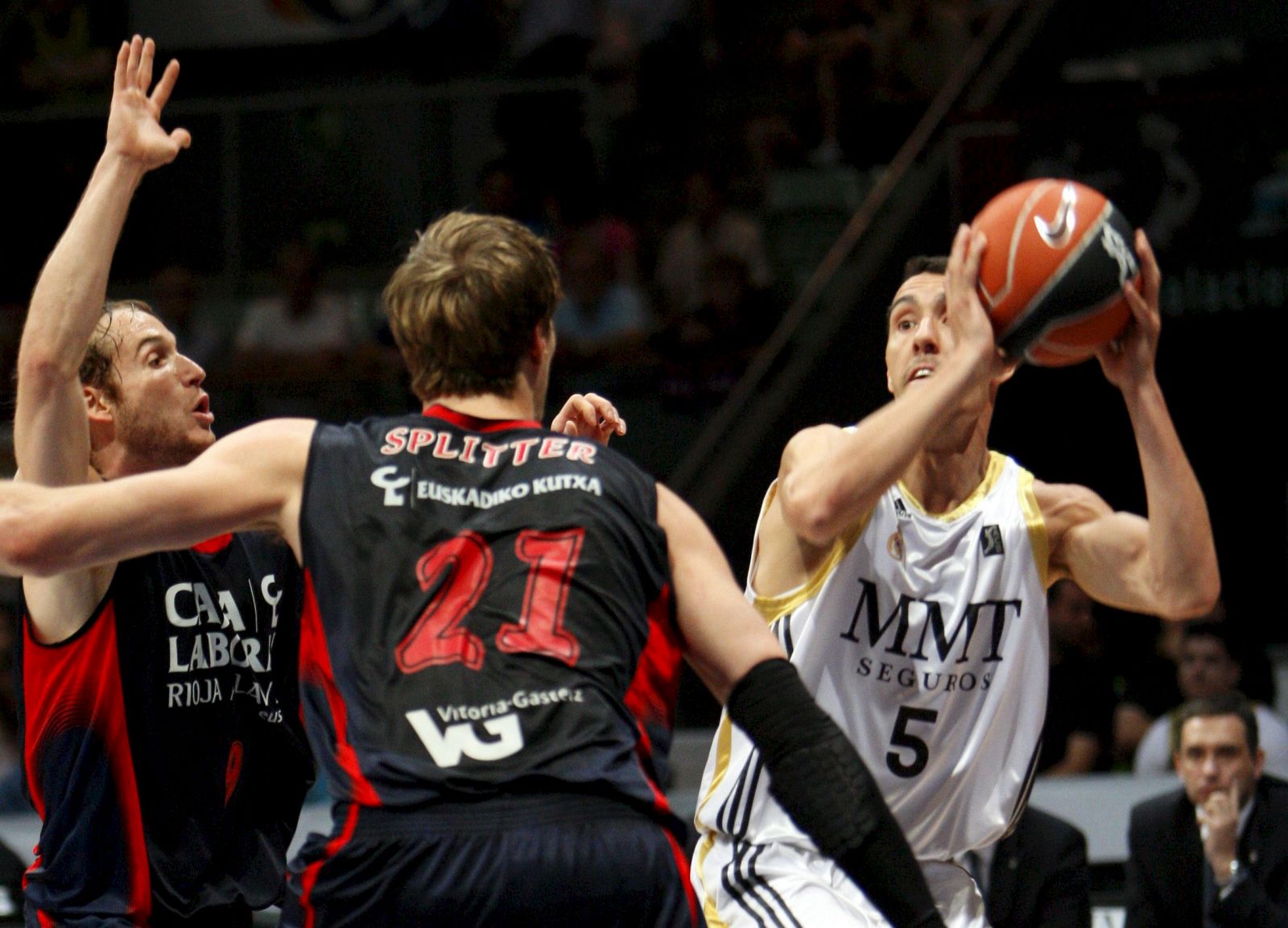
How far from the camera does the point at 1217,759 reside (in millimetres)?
6762

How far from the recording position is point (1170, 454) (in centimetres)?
354

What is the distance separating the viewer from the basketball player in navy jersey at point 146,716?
3.58 metres

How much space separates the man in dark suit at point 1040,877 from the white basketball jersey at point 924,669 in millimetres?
2440

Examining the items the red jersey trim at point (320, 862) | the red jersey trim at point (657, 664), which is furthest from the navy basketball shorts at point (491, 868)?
the red jersey trim at point (657, 664)

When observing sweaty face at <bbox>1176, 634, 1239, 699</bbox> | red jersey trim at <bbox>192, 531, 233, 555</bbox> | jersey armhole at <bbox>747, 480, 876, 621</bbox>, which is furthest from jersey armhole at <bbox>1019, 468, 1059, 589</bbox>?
sweaty face at <bbox>1176, 634, 1239, 699</bbox>

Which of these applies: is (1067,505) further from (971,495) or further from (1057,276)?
(1057,276)

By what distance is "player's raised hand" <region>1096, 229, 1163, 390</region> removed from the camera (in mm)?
3395

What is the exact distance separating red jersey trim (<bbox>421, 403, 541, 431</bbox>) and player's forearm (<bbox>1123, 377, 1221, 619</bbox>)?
1.31 m

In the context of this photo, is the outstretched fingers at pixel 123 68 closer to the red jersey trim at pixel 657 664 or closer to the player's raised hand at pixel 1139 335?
the red jersey trim at pixel 657 664

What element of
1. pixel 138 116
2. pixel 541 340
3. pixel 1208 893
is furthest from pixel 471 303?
pixel 1208 893

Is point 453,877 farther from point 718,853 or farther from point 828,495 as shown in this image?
point 718,853

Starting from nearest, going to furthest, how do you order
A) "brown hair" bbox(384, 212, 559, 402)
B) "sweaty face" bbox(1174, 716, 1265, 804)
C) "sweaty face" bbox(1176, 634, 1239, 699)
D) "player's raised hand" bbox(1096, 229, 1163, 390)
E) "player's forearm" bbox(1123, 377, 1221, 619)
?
"brown hair" bbox(384, 212, 559, 402) < "player's raised hand" bbox(1096, 229, 1163, 390) < "player's forearm" bbox(1123, 377, 1221, 619) < "sweaty face" bbox(1174, 716, 1265, 804) < "sweaty face" bbox(1176, 634, 1239, 699)

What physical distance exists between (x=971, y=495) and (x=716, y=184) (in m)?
6.89

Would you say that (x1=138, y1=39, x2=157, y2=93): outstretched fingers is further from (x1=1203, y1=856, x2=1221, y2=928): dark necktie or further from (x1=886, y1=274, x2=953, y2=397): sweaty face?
(x1=1203, y1=856, x2=1221, y2=928): dark necktie
